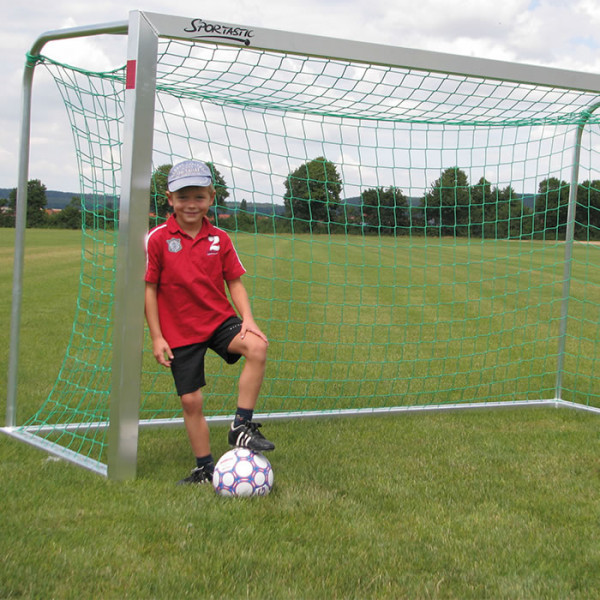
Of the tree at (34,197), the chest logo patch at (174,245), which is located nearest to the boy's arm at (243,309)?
the chest logo patch at (174,245)

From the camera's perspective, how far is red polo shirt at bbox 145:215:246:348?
3.67 meters

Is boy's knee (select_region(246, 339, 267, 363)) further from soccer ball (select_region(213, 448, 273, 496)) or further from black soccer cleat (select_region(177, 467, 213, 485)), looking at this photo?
black soccer cleat (select_region(177, 467, 213, 485))

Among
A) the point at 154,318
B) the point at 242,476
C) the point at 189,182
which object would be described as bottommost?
the point at 242,476

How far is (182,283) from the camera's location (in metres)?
3.68

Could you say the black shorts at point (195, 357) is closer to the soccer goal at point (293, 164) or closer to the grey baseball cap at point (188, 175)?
the soccer goal at point (293, 164)

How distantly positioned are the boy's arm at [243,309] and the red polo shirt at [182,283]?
111 mm

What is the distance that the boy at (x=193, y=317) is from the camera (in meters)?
3.66

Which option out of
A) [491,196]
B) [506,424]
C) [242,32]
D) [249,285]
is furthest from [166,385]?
[249,285]

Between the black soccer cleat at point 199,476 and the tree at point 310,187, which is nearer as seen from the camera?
the black soccer cleat at point 199,476

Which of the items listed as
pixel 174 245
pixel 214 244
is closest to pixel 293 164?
pixel 214 244

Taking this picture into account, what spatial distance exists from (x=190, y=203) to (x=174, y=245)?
23 centimetres

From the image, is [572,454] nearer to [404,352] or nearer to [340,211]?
[404,352]

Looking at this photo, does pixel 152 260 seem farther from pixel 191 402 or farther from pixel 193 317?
pixel 191 402

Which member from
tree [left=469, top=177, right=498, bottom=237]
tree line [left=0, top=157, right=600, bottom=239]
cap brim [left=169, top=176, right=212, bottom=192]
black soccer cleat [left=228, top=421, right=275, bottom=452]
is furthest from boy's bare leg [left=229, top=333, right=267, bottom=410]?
tree [left=469, top=177, right=498, bottom=237]
